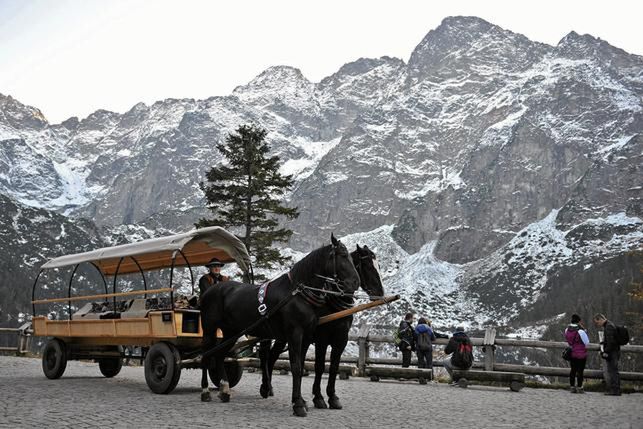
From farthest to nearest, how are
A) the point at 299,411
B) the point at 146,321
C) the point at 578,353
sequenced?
the point at 578,353 → the point at 146,321 → the point at 299,411

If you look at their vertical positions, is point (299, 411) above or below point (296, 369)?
below

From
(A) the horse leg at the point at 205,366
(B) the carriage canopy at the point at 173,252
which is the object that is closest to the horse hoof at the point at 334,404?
(A) the horse leg at the point at 205,366

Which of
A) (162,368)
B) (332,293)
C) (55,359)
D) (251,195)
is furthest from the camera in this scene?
(251,195)

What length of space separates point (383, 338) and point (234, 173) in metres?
15.2

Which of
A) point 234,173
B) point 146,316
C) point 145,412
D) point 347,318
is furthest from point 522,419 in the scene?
point 234,173

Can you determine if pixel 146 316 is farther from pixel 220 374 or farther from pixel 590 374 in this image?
pixel 590 374

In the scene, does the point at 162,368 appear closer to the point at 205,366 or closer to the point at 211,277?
the point at 205,366

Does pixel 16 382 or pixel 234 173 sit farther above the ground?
pixel 234 173

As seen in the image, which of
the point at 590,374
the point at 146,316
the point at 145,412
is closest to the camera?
the point at 145,412

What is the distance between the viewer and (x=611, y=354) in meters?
19.0

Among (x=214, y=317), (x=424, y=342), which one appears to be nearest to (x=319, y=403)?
(x=214, y=317)

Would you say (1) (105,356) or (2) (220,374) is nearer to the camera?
(2) (220,374)

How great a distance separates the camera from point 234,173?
1415 inches

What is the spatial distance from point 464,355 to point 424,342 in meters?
3.85
